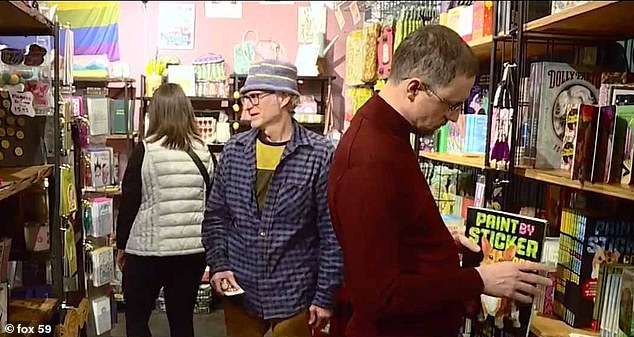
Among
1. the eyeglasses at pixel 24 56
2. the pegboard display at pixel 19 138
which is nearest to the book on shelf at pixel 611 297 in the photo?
the pegboard display at pixel 19 138

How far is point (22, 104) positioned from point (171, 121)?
1.11 meters

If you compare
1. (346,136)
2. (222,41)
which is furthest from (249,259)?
(222,41)

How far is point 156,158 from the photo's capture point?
3.13 meters

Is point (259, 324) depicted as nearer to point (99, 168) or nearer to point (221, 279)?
point (221, 279)

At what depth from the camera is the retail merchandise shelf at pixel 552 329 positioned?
1793mm

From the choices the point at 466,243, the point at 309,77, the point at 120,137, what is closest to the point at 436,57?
the point at 466,243

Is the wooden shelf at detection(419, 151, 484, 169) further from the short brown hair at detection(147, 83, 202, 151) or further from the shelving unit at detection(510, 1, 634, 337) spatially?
the short brown hair at detection(147, 83, 202, 151)

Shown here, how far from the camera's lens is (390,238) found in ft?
4.86

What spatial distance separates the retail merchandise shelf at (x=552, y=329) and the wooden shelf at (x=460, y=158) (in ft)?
1.97

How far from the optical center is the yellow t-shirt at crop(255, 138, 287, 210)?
7.98 ft

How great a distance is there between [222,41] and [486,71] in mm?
3196

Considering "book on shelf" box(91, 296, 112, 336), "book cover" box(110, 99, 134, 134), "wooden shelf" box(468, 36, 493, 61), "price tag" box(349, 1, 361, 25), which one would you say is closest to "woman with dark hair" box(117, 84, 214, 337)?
"book on shelf" box(91, 296, 112, 336)

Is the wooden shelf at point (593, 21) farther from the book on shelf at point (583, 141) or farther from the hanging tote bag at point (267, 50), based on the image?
the hanging tote bag at point (267, 50)

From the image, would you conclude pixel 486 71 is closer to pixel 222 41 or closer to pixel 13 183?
pixel 13 183
